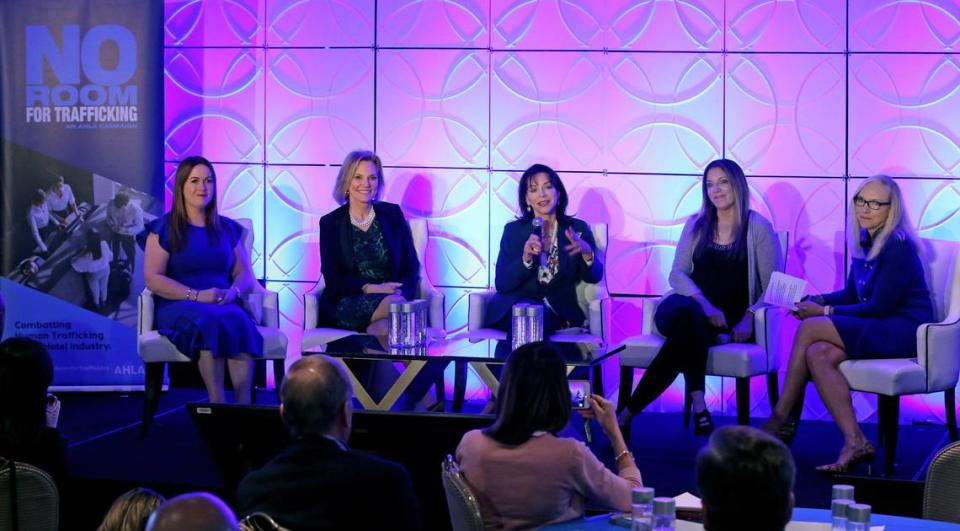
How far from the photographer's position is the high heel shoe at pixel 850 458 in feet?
16.2

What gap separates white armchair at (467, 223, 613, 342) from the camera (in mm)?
5883

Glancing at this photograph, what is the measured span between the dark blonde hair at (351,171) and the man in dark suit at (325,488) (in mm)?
3749

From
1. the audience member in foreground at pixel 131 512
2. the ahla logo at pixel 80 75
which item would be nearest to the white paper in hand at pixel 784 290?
the ahla logo at pixel 80 75

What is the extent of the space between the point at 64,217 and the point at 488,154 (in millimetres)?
Result: 2385

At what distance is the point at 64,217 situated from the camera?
21.5ft

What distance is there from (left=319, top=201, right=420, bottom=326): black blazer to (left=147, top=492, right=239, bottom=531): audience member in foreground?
4.58 m

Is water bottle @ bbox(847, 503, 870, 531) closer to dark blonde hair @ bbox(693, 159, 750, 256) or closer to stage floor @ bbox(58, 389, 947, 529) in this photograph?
stage floor @ bbox(58, 389, 947, 529)

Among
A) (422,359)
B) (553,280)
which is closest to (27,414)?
(422,359)

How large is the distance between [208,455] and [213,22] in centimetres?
285

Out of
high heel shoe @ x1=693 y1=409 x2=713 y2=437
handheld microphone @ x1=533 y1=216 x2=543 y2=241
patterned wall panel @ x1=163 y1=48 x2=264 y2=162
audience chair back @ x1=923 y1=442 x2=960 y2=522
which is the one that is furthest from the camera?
patterned wall panel @ x1=163 y1=48 x2=264 y2=162

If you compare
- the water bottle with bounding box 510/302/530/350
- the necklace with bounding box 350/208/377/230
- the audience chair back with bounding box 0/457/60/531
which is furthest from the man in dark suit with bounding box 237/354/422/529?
the necklace with bounding box 350/208/377/230

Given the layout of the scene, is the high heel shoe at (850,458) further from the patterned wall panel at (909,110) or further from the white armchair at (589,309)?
the patterned wall panel at (909,110)

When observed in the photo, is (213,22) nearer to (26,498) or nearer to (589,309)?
(589,309)

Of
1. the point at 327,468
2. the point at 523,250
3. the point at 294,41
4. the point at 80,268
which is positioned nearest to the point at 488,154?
the point at 523,250
